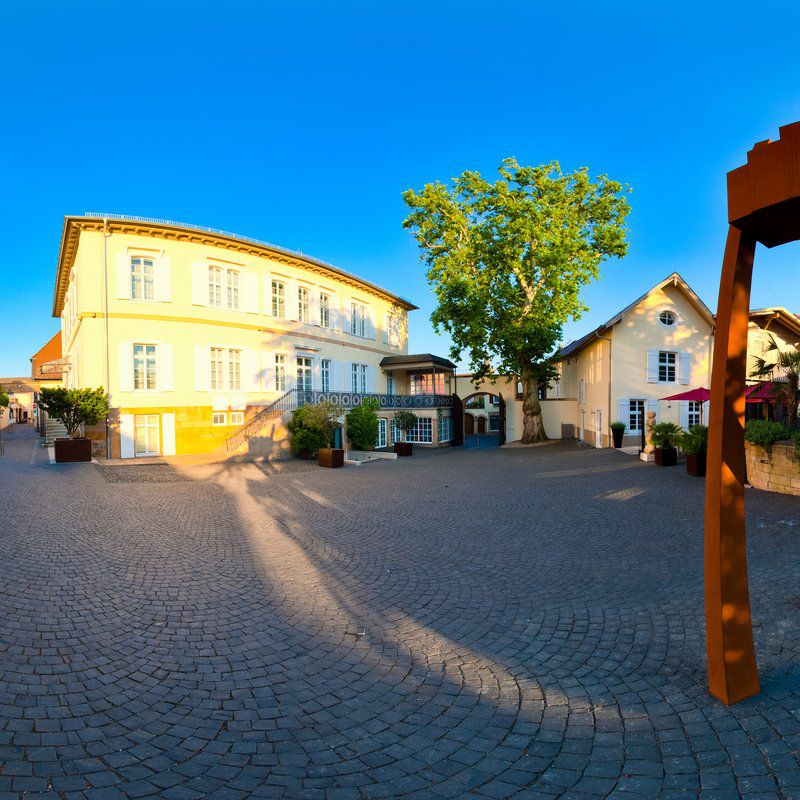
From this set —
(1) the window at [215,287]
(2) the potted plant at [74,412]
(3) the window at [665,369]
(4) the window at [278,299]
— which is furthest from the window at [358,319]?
(3) the window at [665,369]

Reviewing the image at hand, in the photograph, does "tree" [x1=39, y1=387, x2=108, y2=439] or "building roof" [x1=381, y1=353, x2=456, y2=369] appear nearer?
"tree" [x1=39, y1=387, x2=108, y2=439]

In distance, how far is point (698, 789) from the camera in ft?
7.71

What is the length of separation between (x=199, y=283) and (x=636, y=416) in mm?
22151

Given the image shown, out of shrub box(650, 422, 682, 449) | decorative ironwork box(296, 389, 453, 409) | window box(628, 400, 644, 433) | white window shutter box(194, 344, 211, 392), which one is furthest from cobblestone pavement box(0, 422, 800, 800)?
window box(628, 400, 644, 433)

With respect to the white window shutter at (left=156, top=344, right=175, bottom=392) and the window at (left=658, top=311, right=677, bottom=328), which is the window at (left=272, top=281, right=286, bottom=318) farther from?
the window at (left=658, top=311, right=677, bottom=328)

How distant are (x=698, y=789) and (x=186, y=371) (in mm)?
21604

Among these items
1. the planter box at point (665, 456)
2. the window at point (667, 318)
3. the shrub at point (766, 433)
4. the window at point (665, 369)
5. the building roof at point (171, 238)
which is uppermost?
the building roof at point (171, 238)

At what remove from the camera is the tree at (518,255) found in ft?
75.9

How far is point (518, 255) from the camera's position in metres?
23.4

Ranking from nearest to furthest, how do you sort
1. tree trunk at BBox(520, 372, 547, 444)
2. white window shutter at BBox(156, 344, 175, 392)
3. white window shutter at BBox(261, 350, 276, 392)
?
white window shutter at BBox(156, 344, 175, 392) < white window shutter at BBox(261, 350, 276, 392) < tree trunk at BBox(520, 372, 547, 444)

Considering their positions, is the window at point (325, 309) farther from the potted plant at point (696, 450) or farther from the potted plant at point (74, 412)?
the potted plant at point (696, 450)

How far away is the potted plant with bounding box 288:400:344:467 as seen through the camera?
1897 cm

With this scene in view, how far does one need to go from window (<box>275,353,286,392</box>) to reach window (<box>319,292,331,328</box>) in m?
3.64

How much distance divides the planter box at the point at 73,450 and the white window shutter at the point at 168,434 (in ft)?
9.01
